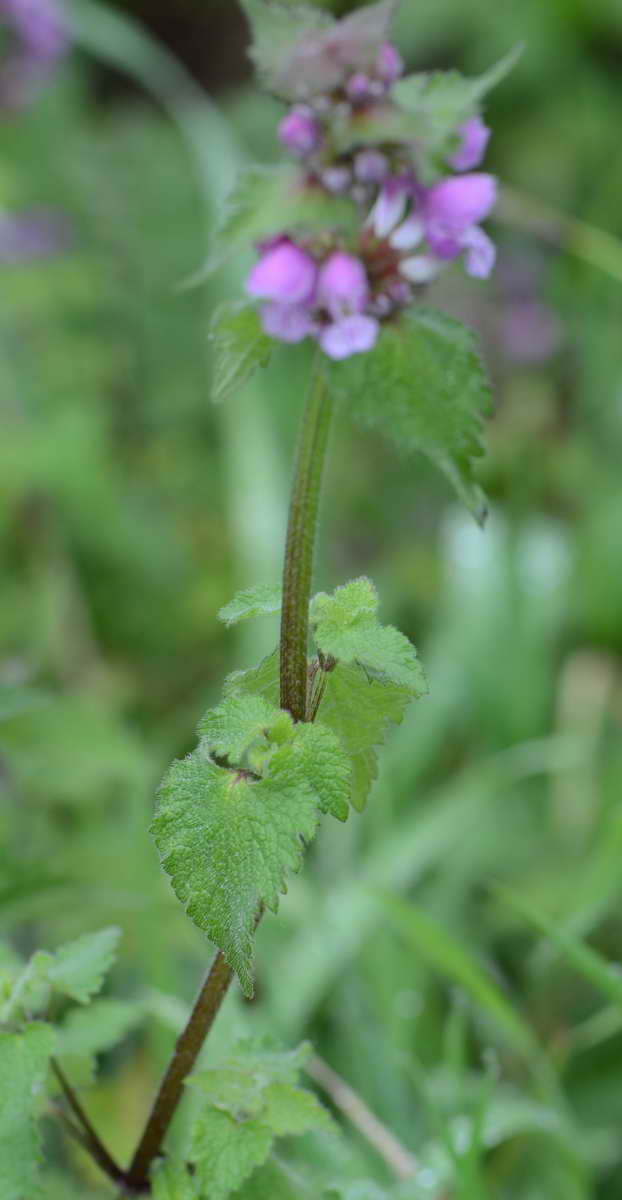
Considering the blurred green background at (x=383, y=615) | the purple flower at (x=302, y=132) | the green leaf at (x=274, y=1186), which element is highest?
the blurred green background at (x=383, y=615)

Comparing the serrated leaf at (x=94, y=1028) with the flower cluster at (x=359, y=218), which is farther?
the serrated leaf at (x=94, y=1028)

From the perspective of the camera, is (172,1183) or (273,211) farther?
(172,1183)

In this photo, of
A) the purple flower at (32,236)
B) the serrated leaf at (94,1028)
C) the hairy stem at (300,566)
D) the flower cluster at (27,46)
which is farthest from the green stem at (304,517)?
the flower cluster at (27,46)

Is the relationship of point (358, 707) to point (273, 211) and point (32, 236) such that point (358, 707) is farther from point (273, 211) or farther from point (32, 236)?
point (32, 236)

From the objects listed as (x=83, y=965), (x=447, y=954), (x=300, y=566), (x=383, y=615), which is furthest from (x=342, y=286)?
(x=383, y=615)

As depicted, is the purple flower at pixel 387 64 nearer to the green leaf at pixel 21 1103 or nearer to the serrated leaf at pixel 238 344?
the serrated leaf at pixel 238 344

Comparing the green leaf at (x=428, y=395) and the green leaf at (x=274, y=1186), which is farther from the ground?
the green leaf at (x=428, y=395)
